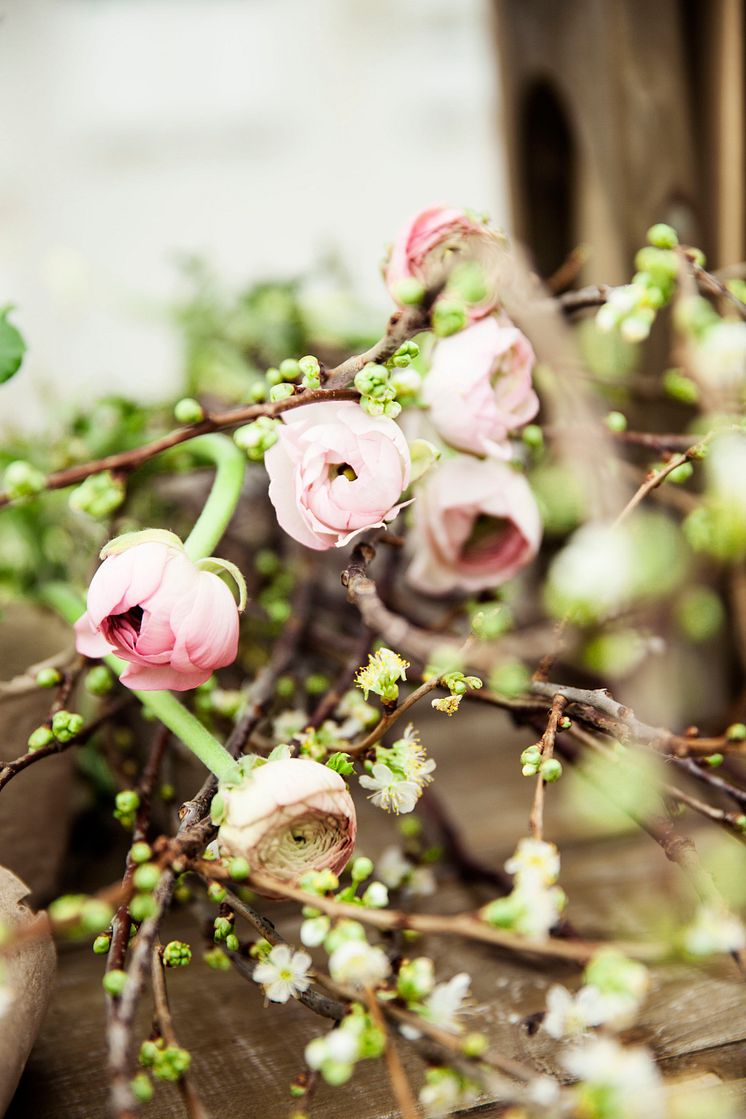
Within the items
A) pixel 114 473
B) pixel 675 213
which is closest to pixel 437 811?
pixel 114 473

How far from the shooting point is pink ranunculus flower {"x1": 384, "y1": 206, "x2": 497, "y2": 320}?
396mm

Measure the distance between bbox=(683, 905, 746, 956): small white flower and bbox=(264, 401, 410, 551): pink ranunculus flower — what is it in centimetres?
17

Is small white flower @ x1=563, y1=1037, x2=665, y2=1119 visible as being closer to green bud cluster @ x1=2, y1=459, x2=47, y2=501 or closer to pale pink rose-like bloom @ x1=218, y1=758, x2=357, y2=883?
pale pink rose-like bloom @ x1=218, y1=758, x2=357, y2=883

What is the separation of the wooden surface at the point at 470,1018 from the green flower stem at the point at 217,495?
0.22 m

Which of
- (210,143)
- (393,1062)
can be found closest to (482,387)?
(393,1062)

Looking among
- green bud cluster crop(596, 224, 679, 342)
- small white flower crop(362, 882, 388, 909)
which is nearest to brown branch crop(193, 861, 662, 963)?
small white flower crop(362, 882, 388, 909)

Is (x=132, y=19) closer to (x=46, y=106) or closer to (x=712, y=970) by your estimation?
(x=46, y=106)

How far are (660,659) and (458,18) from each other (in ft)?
3.10

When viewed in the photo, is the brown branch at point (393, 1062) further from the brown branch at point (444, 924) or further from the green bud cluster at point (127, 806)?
the green bud cluster at point (127, 806)

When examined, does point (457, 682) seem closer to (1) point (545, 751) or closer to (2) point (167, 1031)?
(1) point (545, 751)

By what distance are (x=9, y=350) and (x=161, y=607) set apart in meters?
0.17

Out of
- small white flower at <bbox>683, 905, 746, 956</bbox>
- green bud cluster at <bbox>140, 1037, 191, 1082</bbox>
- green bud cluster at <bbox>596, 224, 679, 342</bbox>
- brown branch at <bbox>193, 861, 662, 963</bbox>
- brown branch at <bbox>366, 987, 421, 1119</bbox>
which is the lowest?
green bud cluster at <bbox>140, 1037, 191, 1082</bbox>

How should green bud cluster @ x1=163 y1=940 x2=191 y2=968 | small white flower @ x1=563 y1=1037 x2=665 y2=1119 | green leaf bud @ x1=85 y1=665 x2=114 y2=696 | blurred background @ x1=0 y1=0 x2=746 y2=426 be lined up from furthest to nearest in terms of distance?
blurred background @ x1=0 y1=0 x2=746 y2=426 < green leaf bud @ x1=85 y1=665 x2=114 y2=696 < green bud cluster @ x1=163 y1=940 x2=191 y2=968 < small white flower @ x1=563 y1=1037 x2=665 y2=1119

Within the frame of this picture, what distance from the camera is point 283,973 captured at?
326 mm
